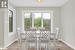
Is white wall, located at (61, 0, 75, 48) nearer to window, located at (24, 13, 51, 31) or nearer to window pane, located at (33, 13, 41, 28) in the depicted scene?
window, located at (24, 13, 51, 31)

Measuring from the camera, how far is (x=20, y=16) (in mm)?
11219

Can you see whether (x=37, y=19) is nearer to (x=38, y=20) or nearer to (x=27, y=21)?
(x=38, y=20)

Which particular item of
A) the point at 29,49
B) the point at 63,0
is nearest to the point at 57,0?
the point at 63,0

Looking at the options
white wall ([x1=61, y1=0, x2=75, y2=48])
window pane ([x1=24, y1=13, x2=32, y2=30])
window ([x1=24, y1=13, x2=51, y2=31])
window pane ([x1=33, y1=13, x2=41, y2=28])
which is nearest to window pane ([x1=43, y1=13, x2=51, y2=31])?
window ([x1=24, y1=13, x2=51, y2=31])

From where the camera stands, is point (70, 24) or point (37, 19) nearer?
point (70, 24)

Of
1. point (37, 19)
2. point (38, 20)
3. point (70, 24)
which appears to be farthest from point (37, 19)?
point (70, 24)

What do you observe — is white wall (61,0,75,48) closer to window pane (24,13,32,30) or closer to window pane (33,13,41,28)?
window pane (33,13,41,28)

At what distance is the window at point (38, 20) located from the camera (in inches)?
452

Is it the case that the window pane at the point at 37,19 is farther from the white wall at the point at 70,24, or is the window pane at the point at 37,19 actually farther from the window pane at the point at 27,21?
the white wall at the point at 70,24

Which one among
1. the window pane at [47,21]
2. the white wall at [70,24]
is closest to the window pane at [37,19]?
the window pane at [47,21]

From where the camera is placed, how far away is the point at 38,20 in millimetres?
11562

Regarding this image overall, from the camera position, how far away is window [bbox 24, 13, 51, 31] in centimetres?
1149

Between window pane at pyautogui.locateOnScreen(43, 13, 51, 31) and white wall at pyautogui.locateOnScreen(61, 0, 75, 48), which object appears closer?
white wall at pyautogui.locateOnScreen(61, 0, 75, 48)

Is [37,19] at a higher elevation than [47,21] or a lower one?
higher
